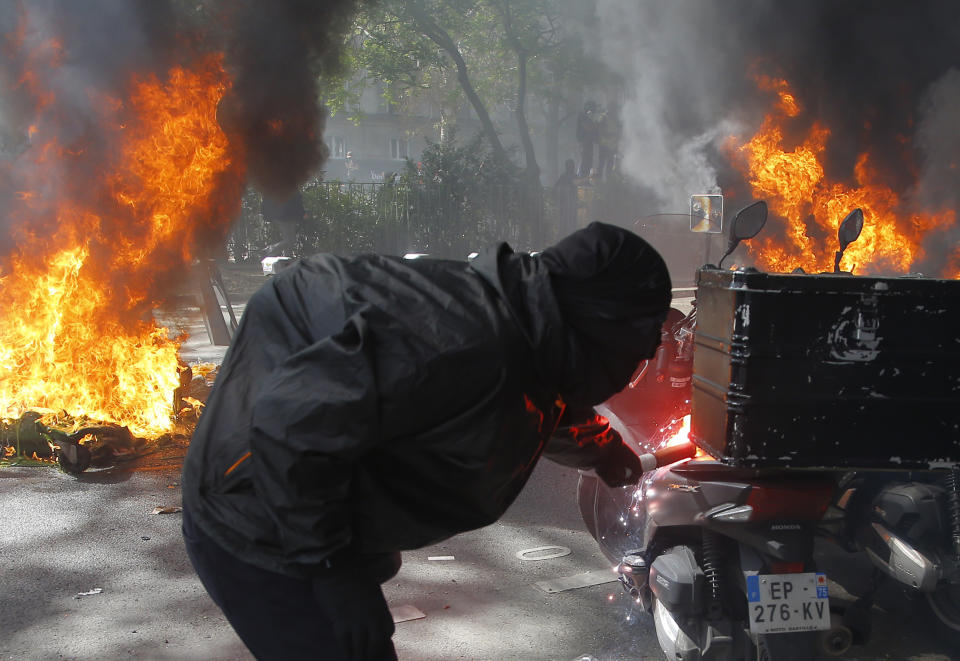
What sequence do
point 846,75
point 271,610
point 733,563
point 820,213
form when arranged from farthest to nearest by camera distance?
point 846,75 < point 820,213 < point 733,563 < point 271,610

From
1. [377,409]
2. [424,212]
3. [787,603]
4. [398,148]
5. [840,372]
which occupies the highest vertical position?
[398,148]

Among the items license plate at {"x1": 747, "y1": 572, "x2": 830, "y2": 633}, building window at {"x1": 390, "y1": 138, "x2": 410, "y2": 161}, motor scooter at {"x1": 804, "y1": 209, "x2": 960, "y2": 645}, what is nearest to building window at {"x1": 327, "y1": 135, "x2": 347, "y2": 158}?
building window at {"x1": 390, "y1": 138, "x2": 410, "y2": 161}

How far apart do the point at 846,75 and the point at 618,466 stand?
11650 mm

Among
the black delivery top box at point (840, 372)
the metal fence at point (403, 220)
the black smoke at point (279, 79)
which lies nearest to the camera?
the black delivery top box at point (840, 372)

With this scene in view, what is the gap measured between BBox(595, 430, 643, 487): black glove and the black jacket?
28.7 inches

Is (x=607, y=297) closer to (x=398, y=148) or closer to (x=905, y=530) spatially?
(x=905, y=530)

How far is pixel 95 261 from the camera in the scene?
7.86 m

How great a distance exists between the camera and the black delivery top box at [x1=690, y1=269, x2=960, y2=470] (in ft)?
9.38

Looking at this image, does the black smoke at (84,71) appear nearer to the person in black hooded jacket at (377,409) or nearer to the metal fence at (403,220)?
the person in black hooded jacket at (377,409)

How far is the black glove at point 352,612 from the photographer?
1.77 metres

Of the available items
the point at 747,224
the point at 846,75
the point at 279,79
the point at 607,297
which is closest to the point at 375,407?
the point at 607,297

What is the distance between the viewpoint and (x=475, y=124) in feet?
148

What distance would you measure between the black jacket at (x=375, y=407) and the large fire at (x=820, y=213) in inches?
400

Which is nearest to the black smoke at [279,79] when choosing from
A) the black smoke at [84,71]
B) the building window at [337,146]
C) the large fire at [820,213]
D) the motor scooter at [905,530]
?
the black smoke at [84,71]
